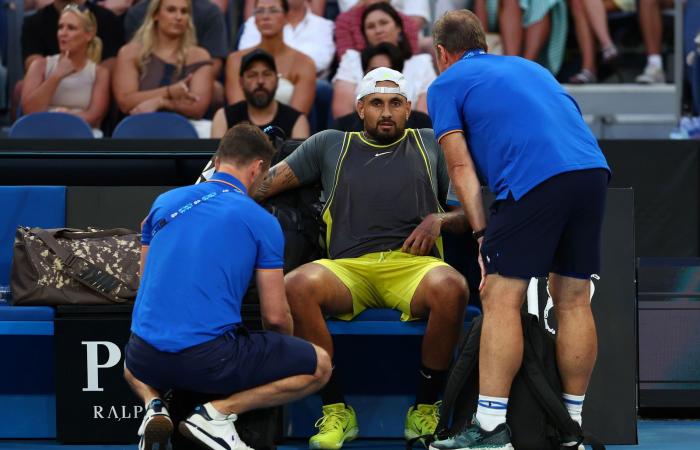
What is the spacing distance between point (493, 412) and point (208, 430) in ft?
3.15

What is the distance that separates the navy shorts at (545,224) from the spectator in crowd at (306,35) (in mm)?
4441

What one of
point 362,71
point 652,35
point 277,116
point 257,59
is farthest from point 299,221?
point 652,35

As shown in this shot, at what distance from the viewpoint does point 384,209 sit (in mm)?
5000

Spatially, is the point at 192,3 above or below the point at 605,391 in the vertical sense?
above

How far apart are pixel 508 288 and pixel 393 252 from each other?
82 centimetres

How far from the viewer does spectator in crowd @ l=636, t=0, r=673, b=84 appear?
9172 mm

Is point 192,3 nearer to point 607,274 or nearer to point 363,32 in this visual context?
point 363,32

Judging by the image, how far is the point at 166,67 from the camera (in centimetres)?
809

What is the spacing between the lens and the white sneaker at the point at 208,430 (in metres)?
3.97

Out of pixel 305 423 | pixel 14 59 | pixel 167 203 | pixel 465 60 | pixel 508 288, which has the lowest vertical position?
pixel 305 423

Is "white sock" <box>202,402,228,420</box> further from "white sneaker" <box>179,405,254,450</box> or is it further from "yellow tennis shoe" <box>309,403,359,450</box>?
"yellow tennis shoe" <box>309,403,359,450</box>

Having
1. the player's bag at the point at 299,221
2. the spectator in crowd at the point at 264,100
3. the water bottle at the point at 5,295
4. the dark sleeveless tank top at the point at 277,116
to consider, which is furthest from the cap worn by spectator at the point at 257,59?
the water bottle at the point at 5,295

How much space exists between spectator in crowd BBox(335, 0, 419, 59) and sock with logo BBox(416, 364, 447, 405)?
3.92 m

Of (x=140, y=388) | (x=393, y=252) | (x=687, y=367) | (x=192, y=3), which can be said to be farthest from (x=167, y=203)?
(x=192, y=3)
